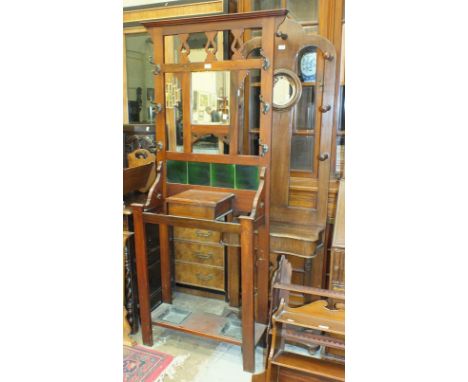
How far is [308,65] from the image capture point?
203 centimetres

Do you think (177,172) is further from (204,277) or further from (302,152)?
(204,277)

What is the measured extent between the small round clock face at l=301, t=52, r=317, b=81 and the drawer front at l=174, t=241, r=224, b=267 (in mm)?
1219

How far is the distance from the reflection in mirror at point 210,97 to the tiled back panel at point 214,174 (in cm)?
32

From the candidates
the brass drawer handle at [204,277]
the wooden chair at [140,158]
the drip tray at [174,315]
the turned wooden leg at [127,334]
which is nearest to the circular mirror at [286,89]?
the wooden chair at [140,158]

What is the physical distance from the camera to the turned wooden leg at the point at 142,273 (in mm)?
1887

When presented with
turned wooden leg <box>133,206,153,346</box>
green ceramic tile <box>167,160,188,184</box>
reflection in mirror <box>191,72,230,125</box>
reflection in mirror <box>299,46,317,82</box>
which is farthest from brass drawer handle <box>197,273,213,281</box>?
→ reflection in mirror <box>299,46,317,82</box>

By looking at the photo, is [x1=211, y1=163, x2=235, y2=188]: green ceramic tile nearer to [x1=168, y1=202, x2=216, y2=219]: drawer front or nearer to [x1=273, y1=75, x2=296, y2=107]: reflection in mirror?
[x1=168, y1=202, x2=216, y2=219]: drawer front

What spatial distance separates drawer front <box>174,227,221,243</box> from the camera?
2459 mm

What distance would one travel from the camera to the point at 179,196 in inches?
73.0

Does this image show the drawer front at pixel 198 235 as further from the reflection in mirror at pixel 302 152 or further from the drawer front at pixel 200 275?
the reflection in mirror at pixel 302 152

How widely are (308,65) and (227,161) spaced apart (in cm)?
73

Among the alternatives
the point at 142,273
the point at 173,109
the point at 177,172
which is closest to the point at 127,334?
the point at 142,273
